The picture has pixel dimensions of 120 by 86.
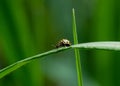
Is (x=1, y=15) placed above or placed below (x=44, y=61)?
above

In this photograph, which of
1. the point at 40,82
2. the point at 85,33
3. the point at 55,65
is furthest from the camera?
the point at 55,65

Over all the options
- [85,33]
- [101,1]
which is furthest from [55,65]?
[101,1]

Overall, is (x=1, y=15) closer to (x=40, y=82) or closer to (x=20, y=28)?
(x=20, y=28)

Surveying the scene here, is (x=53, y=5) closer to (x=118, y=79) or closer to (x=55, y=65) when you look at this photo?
(x=55, y=65)

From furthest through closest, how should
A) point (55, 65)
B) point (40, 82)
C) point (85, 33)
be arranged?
point (55, 65) < point (85, 33) < point (40, 82)

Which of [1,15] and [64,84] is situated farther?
[64,84]

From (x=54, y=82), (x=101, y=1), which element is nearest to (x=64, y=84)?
(x=54, y=82)
